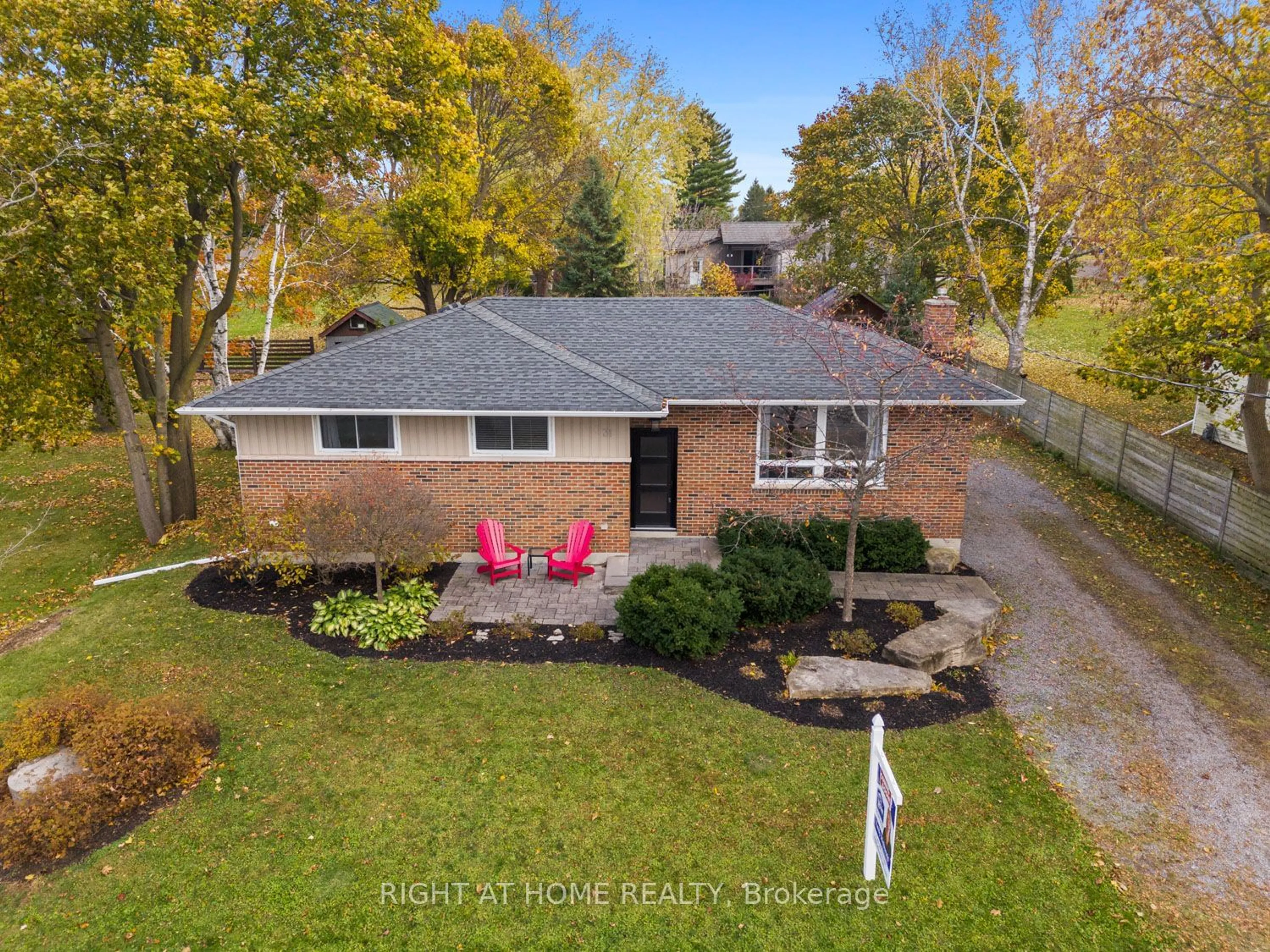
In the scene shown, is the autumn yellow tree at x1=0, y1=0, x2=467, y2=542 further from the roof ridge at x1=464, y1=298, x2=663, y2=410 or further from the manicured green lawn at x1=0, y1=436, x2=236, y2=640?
the roof ridge at x1=464, y1=298, x2=663, y2=410

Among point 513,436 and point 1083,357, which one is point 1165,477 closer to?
point 513,436

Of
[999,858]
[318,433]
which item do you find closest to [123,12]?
[318,433]

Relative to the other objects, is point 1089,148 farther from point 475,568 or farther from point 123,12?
point 123,12

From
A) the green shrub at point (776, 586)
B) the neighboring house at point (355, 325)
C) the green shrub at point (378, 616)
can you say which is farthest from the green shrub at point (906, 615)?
the neighboring house at point (355, 325)

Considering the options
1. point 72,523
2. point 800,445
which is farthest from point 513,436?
point 72,523

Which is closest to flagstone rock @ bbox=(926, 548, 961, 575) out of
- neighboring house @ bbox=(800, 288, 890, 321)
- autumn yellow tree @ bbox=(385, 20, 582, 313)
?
neighboring house @ bbox=(800, 288, 890, 321)
